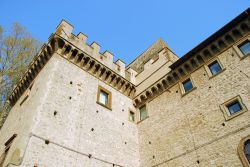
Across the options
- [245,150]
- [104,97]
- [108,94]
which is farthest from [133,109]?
[245,150]

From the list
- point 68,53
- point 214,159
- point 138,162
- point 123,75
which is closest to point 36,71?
point 68,53

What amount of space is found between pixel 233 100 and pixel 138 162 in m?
5.82

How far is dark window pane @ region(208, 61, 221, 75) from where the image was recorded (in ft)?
33.6

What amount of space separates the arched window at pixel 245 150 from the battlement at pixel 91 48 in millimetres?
8703

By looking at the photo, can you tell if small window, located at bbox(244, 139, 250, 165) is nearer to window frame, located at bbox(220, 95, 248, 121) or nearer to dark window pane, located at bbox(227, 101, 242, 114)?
window frame, located at bbox(220, 95, 248, 121)

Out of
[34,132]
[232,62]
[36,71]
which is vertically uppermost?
[36,71]

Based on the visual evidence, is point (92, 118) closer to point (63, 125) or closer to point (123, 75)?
point (63, 125)

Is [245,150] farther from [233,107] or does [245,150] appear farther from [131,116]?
[131,116]

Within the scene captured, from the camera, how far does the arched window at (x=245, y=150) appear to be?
286 inches

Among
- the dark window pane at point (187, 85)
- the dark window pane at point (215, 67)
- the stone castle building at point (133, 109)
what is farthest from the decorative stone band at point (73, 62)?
the dark window pane at point (215, 67)

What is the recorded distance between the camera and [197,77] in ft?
35.9

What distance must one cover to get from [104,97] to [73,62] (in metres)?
2.74

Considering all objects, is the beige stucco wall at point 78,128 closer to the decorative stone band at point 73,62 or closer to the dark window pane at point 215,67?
the decorative stone band at point 73,62

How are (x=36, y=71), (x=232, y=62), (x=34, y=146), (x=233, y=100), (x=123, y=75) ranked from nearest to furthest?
(x=34, y=146)
(x=233, y=100)
(x=232, y=62)
(x=36, y=71)
(x=123, y=75)
